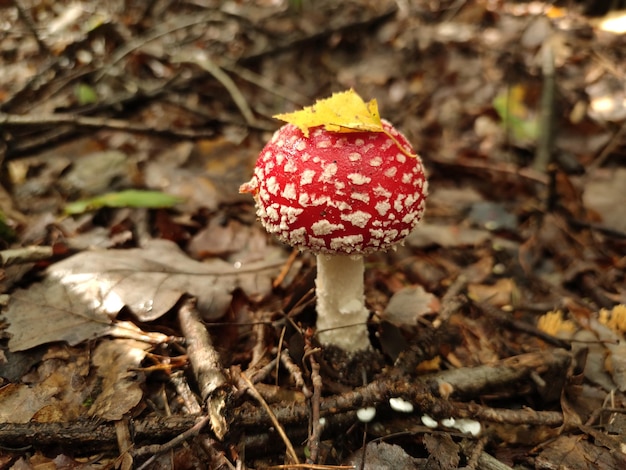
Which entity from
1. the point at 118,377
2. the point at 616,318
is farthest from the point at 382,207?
the point at 616,318

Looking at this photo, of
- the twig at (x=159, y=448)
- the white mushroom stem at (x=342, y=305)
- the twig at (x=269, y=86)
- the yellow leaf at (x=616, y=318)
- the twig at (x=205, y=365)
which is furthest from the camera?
the twig at (x=269, y=86)

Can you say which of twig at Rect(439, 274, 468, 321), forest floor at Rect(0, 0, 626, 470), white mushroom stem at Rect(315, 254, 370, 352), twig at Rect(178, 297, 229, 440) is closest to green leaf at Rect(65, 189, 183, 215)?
forest floor at Rect(0, 0, 626, 470)

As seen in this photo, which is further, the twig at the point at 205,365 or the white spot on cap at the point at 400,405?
the white spot on cap at the point at 400,405

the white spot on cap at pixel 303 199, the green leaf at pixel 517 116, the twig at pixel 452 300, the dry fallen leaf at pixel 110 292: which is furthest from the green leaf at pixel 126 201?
the green leaf at pixel 517 116

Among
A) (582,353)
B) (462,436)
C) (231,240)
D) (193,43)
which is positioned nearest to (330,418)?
(462,436)

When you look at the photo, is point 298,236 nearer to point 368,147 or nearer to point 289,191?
point 289,191

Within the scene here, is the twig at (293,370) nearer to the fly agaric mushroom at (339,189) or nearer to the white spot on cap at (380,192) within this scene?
the fly agaric mushroom at (339,189)

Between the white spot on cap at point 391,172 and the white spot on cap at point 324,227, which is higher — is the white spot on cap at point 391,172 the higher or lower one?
the higher one

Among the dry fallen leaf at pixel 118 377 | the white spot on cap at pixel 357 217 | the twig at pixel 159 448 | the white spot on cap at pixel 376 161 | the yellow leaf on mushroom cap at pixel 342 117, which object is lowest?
the dry fallen leaf at pixel 118 377
